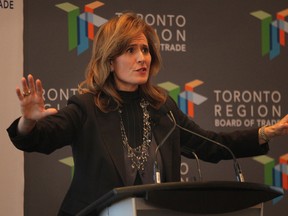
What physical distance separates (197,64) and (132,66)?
57.1 inches

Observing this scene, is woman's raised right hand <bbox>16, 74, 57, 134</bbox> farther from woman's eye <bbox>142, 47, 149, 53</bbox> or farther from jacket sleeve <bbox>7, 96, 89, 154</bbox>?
woman's eye <bbox>142, 47, 149, 53</bbox>

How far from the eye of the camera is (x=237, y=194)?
205 centimetres

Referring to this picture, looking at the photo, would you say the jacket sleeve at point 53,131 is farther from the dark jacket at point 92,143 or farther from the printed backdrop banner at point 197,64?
the printed backdrop banner at point 197,64

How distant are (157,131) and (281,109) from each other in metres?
1.79

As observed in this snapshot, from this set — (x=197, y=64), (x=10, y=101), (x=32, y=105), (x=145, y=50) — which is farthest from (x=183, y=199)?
(x=197, y=64)

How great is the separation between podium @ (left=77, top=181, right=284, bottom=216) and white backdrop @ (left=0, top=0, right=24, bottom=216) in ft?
5.67

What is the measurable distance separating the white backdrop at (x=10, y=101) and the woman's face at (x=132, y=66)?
115 cm

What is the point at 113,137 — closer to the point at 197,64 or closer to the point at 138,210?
the point at 138,210

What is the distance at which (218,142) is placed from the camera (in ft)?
9.50

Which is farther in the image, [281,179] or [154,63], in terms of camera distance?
[281,179]

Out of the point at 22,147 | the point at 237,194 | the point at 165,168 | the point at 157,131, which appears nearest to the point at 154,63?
the point at 157,131

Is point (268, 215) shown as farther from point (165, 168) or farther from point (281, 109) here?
point (165, 168)

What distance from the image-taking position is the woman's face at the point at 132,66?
282 centimetres

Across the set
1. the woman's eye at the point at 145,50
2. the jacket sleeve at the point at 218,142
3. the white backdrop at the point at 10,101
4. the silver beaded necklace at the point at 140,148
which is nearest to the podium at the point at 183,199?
the silver beaded necklace at the point at 140,148
